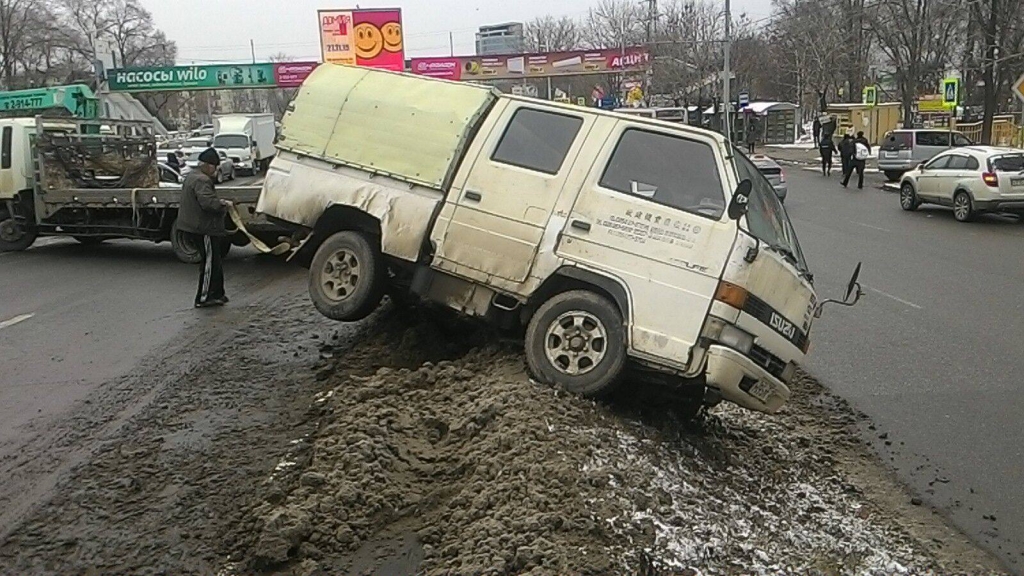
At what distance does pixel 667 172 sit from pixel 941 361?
13.0 feet

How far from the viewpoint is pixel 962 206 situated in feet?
68.0

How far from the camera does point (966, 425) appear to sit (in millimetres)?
6895

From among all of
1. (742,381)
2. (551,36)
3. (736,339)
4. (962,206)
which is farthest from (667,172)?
(551,36)

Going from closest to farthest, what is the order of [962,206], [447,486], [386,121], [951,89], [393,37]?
1. [447,486]
2. [386,121]
3. [962,206]
4. [393,37]
5. [951,89]

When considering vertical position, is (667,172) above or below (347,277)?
above

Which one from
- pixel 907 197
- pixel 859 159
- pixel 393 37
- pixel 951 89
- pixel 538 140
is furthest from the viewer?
pixel 951 89

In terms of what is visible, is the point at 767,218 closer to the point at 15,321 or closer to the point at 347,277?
the point at 347,277

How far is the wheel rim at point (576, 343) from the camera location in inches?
245

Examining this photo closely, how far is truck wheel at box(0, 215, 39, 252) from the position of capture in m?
15.4

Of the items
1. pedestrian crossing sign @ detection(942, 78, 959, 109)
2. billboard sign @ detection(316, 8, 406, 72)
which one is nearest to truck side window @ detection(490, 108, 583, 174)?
billboard sign @ detection(316, 8, 406, 72)

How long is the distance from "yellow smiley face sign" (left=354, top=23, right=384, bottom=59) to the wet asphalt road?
34.9ft

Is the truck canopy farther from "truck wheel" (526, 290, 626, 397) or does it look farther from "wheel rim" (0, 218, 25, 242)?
"wheel rim" (0, 218, 25, 242)

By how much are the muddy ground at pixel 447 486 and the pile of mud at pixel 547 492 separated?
0.01 metres

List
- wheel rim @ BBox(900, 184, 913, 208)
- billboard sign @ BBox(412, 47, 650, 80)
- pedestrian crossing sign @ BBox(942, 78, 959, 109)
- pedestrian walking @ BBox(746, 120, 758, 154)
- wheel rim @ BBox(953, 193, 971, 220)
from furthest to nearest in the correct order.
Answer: billboard sign @ BBox(412, 47, 650, 80), pedestrian walking @ BBox(746, 120, 758, 154), pedestrian crossing sign @ BBox(942, 78, 959, 109), wheel rim @ BBox(900, 184, 913, 208), wheel rim @ BBox(953, 193, 971, 220)
